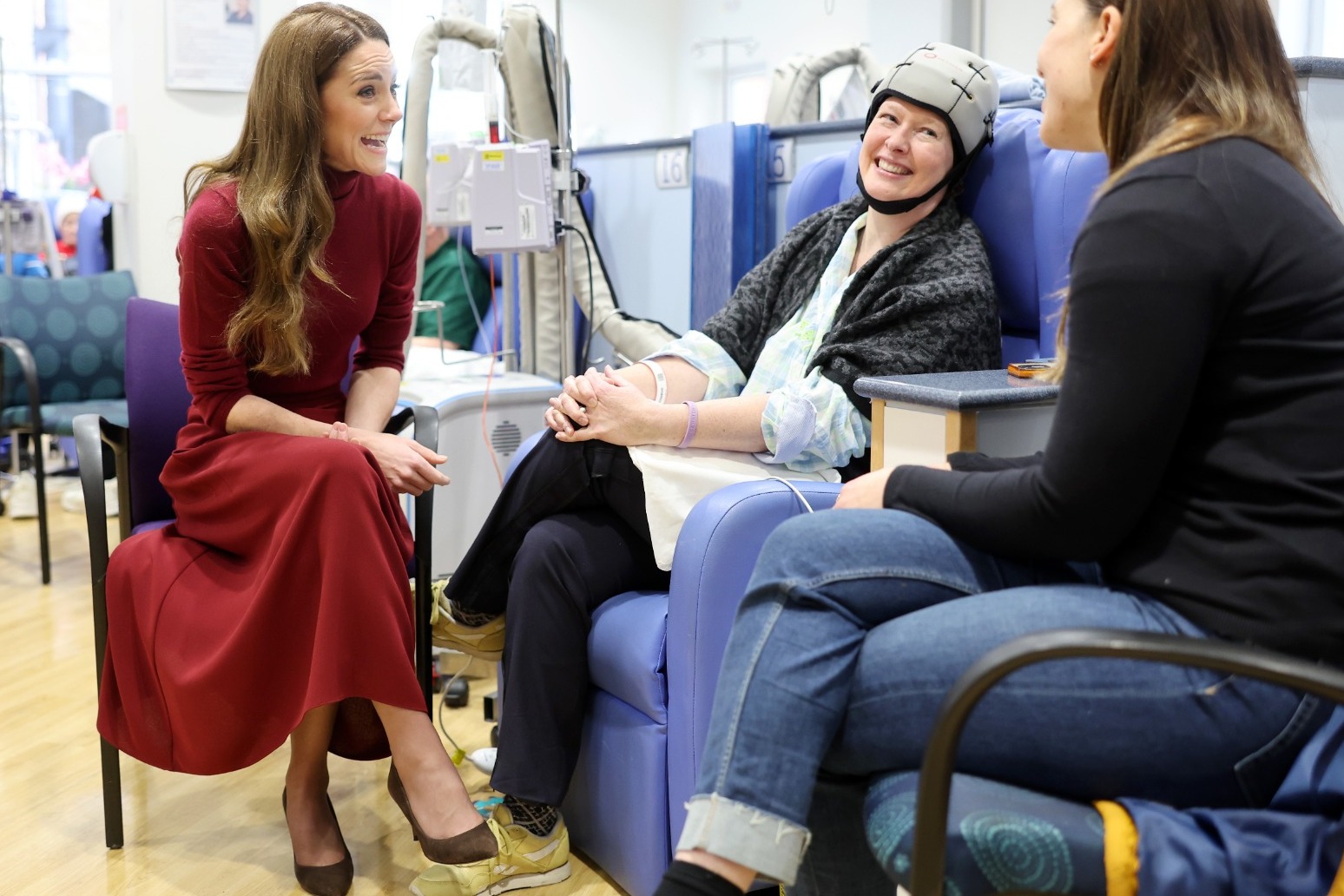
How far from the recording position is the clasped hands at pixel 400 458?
75.8 inches

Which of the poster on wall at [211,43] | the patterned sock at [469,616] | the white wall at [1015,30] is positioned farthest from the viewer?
the white wall at [1015,30]

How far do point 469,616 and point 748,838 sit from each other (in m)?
0.98

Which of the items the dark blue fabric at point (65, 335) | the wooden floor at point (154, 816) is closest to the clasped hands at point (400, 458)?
the wooden floor at point (154, 816)

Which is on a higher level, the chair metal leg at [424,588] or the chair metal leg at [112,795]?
the chair metal leg at [424,588]

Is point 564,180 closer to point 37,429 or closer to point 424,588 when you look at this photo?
point 424,588

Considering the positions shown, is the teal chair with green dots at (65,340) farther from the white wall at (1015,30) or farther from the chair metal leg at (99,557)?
the white wall at (1015,30)

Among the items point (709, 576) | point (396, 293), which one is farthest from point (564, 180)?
point (709, 576)

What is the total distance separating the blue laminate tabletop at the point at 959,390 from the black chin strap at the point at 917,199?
0.38 metres

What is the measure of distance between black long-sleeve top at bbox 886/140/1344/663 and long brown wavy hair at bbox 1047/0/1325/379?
27 millimetres

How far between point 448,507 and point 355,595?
1103 millimetres

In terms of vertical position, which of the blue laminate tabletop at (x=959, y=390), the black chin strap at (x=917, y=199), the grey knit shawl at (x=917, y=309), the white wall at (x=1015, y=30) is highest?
the white wall at (x=1015, y=30)

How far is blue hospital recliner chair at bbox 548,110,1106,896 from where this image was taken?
1604 mm

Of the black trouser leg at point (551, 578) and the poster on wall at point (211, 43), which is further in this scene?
the poster on wall at point (211, 43)

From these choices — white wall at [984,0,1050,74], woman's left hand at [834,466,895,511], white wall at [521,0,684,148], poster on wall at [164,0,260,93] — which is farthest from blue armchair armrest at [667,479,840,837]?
white wall at [521,0,684,148]
